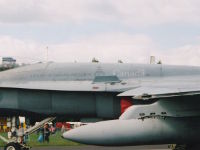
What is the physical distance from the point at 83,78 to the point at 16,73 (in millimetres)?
1911

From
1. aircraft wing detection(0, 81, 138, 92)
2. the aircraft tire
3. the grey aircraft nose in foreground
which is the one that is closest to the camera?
the grey aircraft nose in foreground

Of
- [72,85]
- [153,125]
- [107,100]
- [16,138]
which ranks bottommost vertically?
[16,138]

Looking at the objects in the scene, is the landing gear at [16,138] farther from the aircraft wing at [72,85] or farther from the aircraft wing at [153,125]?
the aircraft wing at [153,125]

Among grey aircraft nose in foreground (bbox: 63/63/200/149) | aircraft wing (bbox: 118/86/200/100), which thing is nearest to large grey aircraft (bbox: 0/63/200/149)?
grey aircraft nose in foreground (bbox: 63/63/200/149)

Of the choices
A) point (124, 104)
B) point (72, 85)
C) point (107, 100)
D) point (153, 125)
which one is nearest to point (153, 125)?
point (153, 125)

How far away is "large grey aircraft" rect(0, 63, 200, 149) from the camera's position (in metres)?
12.8

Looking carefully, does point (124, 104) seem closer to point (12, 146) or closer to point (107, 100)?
point (107, 100)

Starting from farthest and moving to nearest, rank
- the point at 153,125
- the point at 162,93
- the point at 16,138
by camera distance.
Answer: the point at 16,138 < the point at 153,125 < the point at 162,93

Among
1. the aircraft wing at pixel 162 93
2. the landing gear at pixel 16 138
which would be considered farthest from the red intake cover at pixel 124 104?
the landing gear at pixel 16 138

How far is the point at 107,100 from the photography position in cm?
1357

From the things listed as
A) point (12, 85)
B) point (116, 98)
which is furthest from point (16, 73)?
point (116, 98)

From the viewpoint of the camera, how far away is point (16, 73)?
14.0m

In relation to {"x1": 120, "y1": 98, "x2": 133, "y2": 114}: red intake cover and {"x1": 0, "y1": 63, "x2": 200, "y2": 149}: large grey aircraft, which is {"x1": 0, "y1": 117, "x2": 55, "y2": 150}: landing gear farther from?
{"x1": 120, "y1": 98, "x2": 133, "y2": 114}: red intake cover

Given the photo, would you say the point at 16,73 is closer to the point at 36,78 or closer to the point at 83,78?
the point at 36,78
